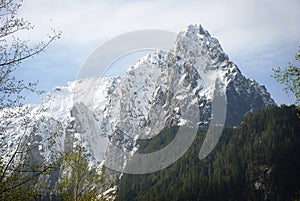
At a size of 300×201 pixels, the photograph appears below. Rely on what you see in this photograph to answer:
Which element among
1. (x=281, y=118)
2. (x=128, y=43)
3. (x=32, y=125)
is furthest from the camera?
(x=281, y=118)

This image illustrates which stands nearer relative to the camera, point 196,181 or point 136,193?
point 196,181

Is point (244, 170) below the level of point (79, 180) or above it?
above

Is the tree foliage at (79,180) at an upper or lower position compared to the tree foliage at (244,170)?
lower

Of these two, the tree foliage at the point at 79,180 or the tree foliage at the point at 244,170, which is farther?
the tree foliage at the point at 244,170

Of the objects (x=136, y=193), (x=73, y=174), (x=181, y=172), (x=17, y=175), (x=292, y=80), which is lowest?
(x=17, y=175)

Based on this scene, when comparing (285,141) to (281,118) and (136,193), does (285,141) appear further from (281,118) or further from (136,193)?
(136,193)

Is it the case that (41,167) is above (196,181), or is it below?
below

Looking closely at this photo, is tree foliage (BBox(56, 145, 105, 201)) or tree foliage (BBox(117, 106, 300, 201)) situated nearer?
tree foliage (BBox(56, 145, 105, 201))

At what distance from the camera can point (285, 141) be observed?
123812 millimetres

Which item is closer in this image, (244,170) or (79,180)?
(79,180)

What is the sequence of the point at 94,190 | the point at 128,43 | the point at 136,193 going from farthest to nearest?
the point at 136,193
the point at 128,43
the point at 94,190

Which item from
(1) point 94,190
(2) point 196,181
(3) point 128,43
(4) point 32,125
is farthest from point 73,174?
(2) point 196,181

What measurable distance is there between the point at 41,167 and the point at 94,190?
253 inches

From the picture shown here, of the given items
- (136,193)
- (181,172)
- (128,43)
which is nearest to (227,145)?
(181,172)
